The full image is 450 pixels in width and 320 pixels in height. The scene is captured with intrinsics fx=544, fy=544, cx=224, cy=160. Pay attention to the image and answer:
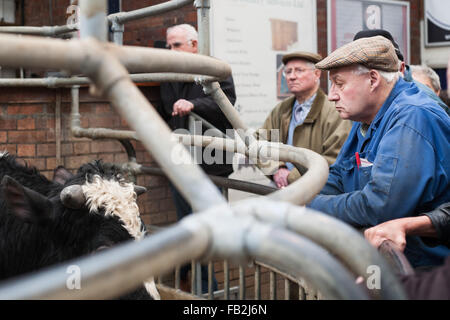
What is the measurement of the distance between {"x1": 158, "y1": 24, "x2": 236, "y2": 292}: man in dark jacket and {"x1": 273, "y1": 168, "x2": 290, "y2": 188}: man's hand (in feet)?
1.84

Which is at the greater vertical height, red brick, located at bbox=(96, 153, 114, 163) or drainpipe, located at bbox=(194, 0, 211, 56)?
drainpipe, located at bbox=(194, 0, 211, 56)

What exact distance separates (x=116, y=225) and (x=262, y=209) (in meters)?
1.41

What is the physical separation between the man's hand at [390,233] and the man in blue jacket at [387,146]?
0.13 m

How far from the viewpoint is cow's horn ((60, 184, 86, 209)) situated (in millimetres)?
2148

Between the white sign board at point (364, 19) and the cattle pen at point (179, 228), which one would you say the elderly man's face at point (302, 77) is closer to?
the white sign board at point (364, 19)

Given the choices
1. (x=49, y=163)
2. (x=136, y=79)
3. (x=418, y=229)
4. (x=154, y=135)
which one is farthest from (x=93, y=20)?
(x=49, y=163)

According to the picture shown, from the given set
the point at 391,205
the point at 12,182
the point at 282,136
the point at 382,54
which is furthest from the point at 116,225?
the point at 282,136

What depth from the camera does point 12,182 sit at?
6.89 feet

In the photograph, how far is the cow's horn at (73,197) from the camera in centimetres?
215

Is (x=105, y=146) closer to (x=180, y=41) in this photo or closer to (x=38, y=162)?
(x=38, y=162)

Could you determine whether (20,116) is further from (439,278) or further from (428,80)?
(439,278)

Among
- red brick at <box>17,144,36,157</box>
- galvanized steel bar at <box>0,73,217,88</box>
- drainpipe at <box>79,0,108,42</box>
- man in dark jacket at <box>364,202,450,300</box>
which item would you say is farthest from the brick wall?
drainpipe at <box>79,0,108,42</box>

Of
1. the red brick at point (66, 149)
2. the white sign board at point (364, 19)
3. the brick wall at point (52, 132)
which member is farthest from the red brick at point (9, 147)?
the white sign board at point (364, 19)

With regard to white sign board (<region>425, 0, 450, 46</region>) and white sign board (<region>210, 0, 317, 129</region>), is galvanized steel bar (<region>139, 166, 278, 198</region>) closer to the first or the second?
white sign board (<region>210, 0, 317, 129</region>)
